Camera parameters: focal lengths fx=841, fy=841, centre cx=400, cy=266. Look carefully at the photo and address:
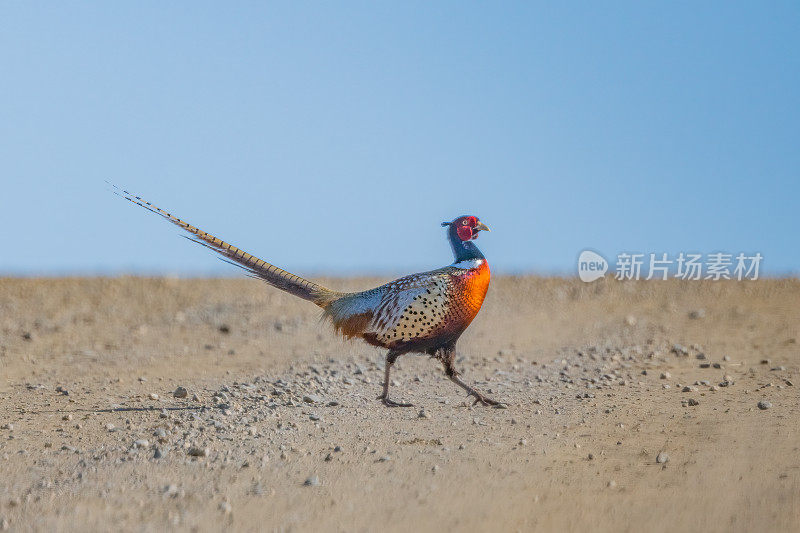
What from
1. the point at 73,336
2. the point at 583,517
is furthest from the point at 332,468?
the point at 73,336

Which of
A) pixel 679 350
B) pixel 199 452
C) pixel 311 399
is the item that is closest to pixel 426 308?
pixel 311 399

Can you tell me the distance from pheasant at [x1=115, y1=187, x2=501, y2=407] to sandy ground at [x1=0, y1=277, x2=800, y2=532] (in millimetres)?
882

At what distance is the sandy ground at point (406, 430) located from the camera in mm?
6320

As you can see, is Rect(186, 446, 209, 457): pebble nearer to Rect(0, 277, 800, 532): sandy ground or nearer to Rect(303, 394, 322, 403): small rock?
Rect(0, 277, 800, 532): sandy ground

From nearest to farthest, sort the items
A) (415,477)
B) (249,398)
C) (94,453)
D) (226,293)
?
(415,477)
(94,453)
(249,398)
(226,293)

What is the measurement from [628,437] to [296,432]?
10.6 feet

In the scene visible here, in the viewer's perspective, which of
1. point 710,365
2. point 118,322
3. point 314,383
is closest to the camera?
point 314,383

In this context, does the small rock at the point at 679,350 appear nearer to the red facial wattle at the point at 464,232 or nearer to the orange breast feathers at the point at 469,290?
the orange breast feathers at the point at 469,290

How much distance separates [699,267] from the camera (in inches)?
680

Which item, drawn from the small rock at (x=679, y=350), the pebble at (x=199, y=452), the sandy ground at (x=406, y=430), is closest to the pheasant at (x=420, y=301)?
the sandy ground at (x=406, y=430)

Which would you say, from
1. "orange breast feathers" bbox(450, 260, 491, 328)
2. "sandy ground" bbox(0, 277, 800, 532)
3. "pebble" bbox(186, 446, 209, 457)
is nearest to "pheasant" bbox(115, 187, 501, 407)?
"orange breast feathers" bbox(450, 260, 491, 328)

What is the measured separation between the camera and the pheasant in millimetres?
8344

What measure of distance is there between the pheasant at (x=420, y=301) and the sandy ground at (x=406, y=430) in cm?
88

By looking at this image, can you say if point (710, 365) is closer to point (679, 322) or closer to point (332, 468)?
point (679, 322)
